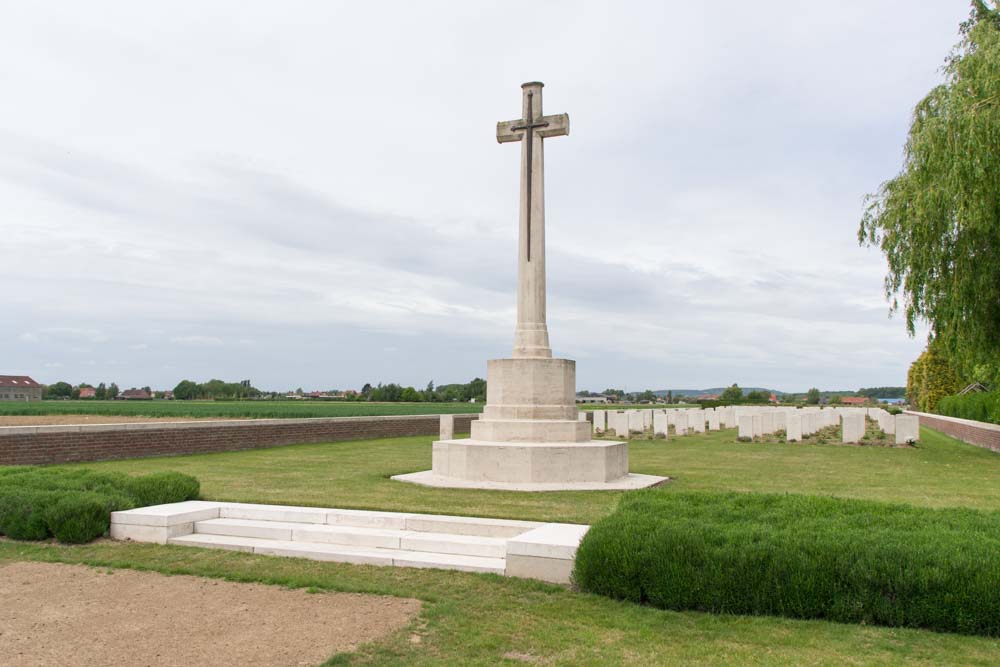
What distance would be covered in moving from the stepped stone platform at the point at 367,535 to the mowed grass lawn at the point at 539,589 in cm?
16

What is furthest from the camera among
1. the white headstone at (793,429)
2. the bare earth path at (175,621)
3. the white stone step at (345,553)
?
the white headstone at (793,429)

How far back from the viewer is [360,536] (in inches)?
241

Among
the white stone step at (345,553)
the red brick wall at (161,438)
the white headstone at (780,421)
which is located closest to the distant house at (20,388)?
the red brick wall at (161,438)

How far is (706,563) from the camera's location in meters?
4.44

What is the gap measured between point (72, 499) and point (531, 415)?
221 inches

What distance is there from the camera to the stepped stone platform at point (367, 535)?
5.20m

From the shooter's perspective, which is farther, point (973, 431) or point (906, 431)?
point (973, 431)

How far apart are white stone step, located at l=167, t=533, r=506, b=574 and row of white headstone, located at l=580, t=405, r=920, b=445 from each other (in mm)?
14122

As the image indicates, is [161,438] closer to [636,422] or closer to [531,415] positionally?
[531,415]

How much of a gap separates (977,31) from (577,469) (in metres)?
11.7

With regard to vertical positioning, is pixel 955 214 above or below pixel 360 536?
above

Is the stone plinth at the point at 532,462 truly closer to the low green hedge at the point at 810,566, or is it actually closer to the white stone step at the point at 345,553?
the white stone step at the point at 345,553

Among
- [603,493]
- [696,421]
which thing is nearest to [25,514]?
[603,493]

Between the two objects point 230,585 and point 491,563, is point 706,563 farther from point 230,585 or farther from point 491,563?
point 230,585
